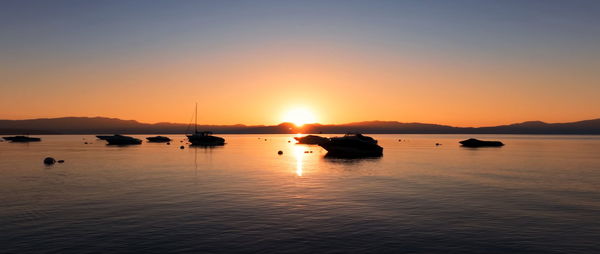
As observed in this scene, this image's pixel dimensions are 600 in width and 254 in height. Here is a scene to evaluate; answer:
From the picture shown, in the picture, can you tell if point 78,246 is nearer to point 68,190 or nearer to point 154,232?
point 154,232

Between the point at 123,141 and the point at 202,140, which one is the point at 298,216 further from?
the point at 123,141

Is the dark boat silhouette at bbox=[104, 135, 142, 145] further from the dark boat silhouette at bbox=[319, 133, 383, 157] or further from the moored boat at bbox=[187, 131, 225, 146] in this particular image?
the dark boat silhouette at bbox=[319, 133, 383, 157]

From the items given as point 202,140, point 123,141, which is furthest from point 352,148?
point 123,141

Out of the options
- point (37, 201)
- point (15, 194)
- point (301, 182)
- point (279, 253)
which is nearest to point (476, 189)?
point (301, 182)

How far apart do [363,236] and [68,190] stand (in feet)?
88.7

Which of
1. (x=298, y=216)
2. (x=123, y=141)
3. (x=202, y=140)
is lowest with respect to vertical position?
(x=298, y=216)

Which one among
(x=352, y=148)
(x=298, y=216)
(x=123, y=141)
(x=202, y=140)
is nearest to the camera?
(x=298, y=216)

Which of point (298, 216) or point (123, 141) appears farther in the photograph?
point (123, 141)

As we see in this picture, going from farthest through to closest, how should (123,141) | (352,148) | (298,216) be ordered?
(123,141), (352,148), (298,216)

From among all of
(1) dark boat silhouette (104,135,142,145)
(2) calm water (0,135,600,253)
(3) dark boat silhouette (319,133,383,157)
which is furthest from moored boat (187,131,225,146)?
(2) calm water (0,135,600,253)

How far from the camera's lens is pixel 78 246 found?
16.8m

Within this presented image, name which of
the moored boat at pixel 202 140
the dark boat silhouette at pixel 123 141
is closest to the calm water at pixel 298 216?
the moored boat at pixel 202 140

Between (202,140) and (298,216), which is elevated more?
→ (202,140)

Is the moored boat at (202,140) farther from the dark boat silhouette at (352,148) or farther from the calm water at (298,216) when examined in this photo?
the calm water at (298,216)
